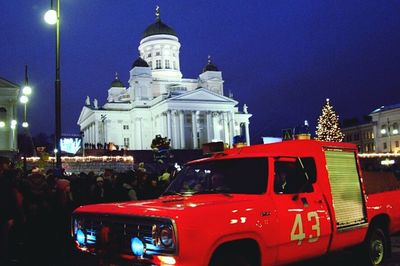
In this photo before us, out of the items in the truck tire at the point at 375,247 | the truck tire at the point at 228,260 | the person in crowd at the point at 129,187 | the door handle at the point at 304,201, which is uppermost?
the person in crowd at the point at 129,187

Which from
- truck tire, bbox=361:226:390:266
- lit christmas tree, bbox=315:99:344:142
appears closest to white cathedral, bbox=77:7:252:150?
lit christmas tree, bbox=315:99:344:142

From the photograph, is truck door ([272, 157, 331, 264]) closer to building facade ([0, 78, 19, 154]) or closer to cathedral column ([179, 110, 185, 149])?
building facade ([0, 78, 19, 154])

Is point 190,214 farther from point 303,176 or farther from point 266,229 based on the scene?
point 303,176

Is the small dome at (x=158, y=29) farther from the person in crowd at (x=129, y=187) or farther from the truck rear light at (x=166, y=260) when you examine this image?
the truck rear light at (x=166, y=260)

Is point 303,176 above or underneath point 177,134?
underneath

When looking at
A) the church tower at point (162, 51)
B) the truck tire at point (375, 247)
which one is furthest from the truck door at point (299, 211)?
the church tower at point (162, 51)

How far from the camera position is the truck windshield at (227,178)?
649cm

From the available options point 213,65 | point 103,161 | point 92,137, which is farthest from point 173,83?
point 103,161

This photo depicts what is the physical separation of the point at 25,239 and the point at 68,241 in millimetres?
828

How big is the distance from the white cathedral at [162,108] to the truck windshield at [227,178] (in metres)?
68.7

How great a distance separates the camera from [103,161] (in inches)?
1718

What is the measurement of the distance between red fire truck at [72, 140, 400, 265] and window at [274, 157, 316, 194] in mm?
14

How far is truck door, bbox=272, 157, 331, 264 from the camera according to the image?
21.0 ft

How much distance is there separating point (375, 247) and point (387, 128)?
98254 mm
